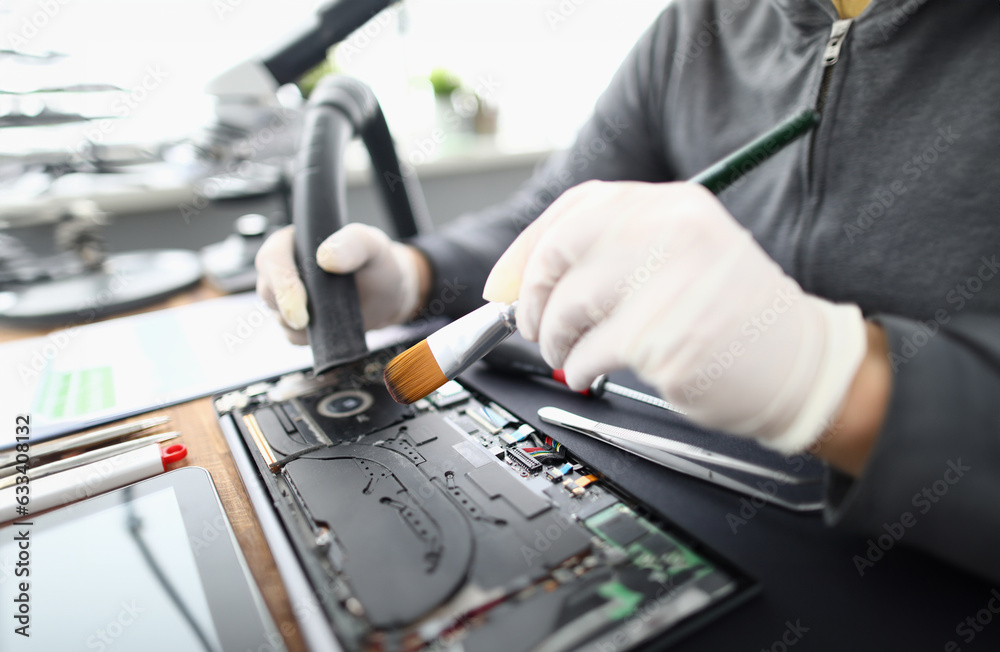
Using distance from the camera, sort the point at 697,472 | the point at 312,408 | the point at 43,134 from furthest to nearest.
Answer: the point at 43,134 → the point at 312,408 → the point at 697,472

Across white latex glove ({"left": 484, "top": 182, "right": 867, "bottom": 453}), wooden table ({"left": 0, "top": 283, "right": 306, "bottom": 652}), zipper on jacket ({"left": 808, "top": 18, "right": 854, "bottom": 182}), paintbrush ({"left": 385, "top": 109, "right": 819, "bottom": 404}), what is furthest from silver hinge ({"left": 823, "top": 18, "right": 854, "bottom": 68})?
wooden table ({"left": 0, "top": 283, "right": 306, "bottom": 652})

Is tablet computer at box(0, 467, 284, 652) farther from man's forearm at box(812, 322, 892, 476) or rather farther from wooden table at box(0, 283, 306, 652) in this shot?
man's forearm at box(812, 322, 892, 476)

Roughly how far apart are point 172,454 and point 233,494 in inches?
3.3

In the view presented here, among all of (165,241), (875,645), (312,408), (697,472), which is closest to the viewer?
(875,645)

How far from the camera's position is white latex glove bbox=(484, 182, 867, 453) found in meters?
0.33

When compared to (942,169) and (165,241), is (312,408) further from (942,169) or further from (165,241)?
(165,241)

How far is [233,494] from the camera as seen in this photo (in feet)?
1.32

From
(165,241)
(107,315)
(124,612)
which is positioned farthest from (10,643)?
(165,241)

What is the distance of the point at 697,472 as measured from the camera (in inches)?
14.9

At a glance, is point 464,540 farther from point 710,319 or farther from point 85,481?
point 85,481

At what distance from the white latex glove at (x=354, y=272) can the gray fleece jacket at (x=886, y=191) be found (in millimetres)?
59

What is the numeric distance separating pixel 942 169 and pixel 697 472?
0.46 m

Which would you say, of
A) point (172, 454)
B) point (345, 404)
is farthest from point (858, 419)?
point (172, 454)

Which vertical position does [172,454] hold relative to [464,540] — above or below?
above
